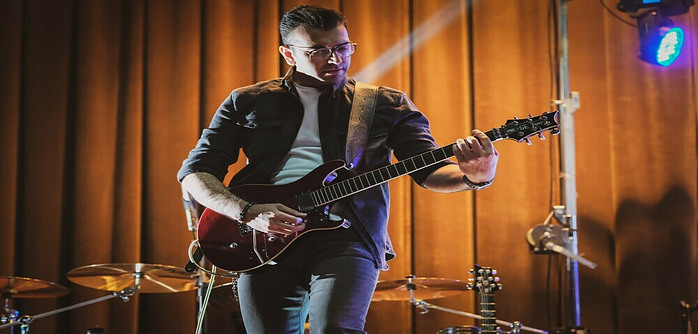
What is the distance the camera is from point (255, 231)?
237 centimetres

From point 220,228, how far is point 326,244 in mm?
406

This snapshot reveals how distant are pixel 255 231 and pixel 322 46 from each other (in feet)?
2.08

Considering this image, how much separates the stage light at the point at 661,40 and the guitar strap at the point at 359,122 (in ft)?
8.77

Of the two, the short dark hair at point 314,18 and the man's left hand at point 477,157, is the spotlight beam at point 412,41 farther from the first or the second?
the man's left hand at point 477,157

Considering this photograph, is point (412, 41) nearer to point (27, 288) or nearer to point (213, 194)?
point (27, 288)

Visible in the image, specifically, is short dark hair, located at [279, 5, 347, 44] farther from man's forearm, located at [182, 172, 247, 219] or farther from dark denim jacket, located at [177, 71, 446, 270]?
man's forearm, located at [182, 172, 247, 219]

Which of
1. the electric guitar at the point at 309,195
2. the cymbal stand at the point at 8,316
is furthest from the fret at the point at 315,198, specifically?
the cymbal stand at the point at 8,316

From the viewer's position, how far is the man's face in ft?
8.22

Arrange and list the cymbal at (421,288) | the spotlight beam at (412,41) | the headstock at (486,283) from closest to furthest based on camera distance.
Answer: the headstock at (486,283) → the cymbal at (421,288) → the spotlight beam at (412,41)

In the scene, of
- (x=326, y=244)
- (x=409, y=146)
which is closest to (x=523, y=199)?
(x=409, y=146)

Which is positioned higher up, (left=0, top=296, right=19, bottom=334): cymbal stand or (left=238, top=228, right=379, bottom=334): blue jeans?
(left=238, top=228, right=379, bottom=334): blue jeans

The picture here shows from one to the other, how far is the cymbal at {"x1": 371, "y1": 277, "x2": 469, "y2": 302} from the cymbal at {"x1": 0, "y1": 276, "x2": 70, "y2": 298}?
1.67 m

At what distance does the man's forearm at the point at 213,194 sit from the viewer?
2406 millimetres

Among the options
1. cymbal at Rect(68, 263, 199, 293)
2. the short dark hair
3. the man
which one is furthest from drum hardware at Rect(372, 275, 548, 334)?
the short dark hair
